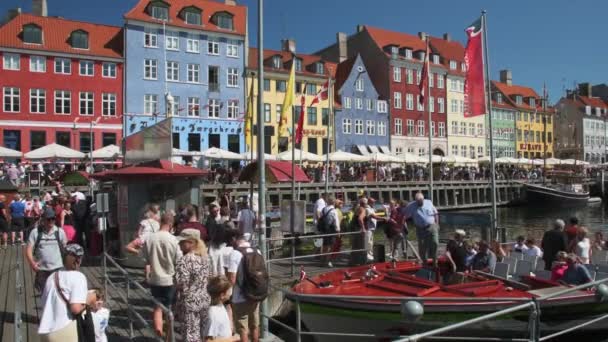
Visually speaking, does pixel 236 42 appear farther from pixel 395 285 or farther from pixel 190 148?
pixel 395 285

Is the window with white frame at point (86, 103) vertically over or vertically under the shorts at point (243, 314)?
over

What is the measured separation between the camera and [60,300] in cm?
538

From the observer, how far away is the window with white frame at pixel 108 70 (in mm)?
44781

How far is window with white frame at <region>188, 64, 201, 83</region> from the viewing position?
48.9 m

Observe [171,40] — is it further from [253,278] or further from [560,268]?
[253,278]

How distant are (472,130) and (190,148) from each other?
39707mm

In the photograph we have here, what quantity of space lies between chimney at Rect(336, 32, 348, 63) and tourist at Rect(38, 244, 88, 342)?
61852mm

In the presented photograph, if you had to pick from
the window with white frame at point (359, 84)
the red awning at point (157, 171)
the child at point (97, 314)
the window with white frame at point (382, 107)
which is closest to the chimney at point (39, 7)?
the window with white frame at point (359, 84)

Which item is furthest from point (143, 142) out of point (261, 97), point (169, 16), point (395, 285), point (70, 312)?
point (169, 16)

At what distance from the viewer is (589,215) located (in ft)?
145

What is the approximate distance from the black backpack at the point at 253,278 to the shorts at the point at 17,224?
13874mm

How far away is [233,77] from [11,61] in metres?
18.1

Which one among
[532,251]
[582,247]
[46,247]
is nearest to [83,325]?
[46,247]

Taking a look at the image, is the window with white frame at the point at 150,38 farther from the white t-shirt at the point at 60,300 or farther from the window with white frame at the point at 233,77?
the white t-shirt at the point at 60,300
